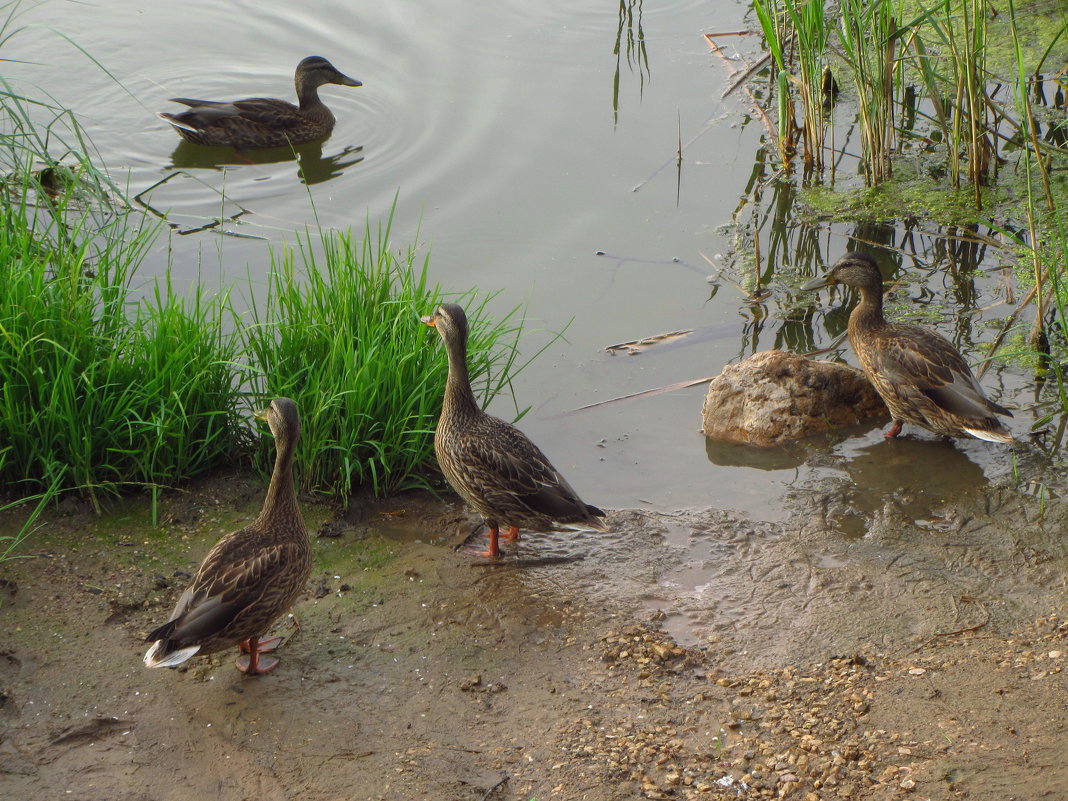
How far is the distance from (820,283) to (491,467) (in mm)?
3036

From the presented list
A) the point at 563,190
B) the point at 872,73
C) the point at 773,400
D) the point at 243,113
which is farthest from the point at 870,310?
the point at 243,113

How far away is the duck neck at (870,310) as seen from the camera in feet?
21.4

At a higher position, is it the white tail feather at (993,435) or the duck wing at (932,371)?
the duck wing at (932,371)

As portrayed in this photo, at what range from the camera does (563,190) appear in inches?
332

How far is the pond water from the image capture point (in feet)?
20.5

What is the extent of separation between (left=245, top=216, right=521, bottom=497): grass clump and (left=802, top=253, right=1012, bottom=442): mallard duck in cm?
218

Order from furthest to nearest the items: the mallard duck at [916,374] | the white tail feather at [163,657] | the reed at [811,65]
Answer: the reed at [811,65]
the mallard duck at [916,374]
the white tail feather at [163,657]

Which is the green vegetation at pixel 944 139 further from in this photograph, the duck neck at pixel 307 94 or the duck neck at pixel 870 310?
the duck neck at pixel 307 94

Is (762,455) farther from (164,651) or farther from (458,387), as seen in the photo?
(164,651)

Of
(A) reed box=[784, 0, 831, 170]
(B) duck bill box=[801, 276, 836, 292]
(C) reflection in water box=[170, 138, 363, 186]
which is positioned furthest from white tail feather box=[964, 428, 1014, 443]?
(C) reflection in water box=[170, 138, 363, 186]

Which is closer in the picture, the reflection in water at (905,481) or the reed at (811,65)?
the reflection in water at (905,481)

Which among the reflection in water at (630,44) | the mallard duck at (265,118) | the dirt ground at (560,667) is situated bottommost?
the dirt ground at (560,667)

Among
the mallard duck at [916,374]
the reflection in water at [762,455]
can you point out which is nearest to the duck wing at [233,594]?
the reflection in water at [762,455]

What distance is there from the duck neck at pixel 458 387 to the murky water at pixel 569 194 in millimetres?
972
